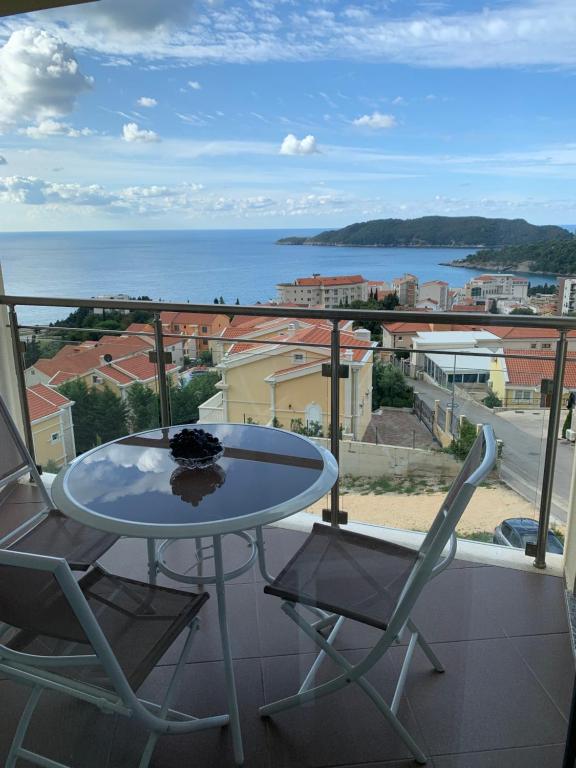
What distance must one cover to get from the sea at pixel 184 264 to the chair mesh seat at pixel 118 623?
180cm

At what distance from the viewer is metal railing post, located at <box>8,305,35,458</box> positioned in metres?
3.50

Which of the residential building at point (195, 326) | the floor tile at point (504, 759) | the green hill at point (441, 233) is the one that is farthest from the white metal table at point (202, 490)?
the green hill at point (441, 233)

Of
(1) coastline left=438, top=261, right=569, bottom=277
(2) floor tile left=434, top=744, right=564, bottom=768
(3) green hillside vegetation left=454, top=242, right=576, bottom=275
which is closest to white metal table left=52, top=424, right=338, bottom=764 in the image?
(2) floor tile left=434, top=744, right=564, bottom=768

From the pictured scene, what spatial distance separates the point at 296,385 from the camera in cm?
298

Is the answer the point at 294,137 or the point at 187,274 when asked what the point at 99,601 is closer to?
the point at 187,274

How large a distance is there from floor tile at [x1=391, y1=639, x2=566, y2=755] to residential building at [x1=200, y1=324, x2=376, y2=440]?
1162 millimetres

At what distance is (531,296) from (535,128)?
21.6 feet

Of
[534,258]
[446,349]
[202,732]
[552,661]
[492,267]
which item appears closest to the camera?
[202,732]

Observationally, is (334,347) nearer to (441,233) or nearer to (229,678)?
(229,678)

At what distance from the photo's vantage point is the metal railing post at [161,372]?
309 centimetres

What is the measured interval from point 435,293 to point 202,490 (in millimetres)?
2039

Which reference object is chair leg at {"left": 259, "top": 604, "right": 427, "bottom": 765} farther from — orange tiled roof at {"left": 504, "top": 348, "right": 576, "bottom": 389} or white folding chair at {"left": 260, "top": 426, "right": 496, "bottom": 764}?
Answer: orange tiled roof at {"left": 504, "top": 348, "right": 576, "bottom": 389}

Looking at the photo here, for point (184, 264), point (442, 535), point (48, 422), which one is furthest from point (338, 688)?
point (184, 264)

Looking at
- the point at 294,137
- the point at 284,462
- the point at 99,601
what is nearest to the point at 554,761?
the point at 284,462
